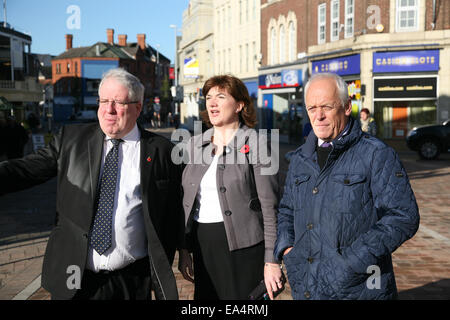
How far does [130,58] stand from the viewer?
9606 centimetres

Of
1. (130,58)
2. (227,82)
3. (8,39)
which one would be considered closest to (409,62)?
(227,82)

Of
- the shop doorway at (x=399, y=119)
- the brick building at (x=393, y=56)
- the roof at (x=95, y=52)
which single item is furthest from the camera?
the roof at (x=95, y=52)

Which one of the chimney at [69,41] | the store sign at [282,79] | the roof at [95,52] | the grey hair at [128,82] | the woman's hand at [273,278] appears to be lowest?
the woman's hand at [273,278]

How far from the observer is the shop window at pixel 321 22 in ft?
99.7

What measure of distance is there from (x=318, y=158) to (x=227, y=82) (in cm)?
107

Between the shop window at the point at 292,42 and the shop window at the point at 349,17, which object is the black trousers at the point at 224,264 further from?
the shop window at the point at 292,42

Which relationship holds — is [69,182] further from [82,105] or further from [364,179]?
[82,105]

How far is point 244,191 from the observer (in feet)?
11.7

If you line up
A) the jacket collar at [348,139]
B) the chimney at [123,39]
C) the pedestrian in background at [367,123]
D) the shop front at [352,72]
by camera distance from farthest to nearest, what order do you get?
1. the chimney at [123,39]
2. the shop front at [352,72]
3. the pedestrian in background at [367,123]
4. the jacket collar at [348,139]

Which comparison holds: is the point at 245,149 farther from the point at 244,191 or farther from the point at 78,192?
the point at 78,192

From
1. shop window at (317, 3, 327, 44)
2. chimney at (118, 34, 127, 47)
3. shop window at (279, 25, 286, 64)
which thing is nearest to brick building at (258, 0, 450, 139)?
shop window at (317, 3, 327, 44)

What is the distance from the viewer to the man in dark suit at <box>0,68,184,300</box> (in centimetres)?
313

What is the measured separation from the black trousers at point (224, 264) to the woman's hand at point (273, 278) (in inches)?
7.2

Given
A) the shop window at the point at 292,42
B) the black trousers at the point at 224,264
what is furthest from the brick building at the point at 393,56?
the black trousers at the point at 224,264
